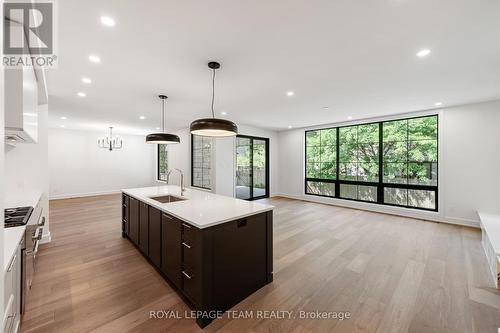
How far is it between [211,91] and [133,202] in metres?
2.22

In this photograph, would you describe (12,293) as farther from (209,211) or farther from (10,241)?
(209,211)

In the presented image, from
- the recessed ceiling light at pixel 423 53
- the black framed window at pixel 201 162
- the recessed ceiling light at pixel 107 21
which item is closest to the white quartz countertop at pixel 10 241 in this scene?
the recessed ceiling light at pixel 107 21

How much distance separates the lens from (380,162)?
222 inches

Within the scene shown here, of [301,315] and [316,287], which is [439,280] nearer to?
[316,287]

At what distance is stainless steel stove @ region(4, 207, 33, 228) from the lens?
75.5 inches

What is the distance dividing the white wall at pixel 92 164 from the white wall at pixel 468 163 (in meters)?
9.78

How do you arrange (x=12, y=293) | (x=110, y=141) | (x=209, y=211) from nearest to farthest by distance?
1. (x=12, y=293)
2. (x=209, y=211)
3. (x=110, y=141)

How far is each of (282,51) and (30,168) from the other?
167 inches

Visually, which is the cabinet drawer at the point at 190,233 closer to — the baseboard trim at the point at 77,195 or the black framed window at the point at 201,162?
the black framed window at the point at 201,162

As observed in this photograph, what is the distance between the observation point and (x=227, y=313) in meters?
1.95

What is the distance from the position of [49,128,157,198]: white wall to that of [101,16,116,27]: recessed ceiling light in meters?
7.64

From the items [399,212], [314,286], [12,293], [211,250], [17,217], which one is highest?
[17,217]

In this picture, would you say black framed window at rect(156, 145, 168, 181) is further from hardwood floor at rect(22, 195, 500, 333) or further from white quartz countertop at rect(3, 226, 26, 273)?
white quartz countertop at rect(3, 226, 26, 273)

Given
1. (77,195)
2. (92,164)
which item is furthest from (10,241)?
(92,164)
